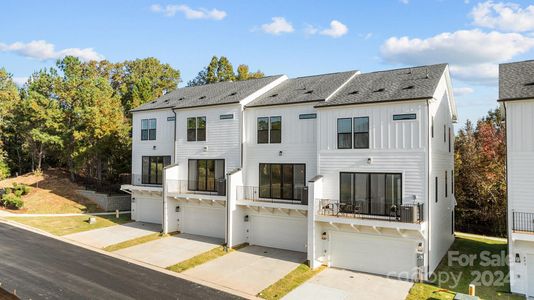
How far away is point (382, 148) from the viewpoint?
1636 cm

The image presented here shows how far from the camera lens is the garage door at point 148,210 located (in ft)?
84.7

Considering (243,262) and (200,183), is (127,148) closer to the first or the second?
(200,183)

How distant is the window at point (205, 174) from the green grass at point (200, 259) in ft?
12.1

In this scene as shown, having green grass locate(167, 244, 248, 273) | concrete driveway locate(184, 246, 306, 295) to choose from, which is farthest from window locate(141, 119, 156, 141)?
concrete driveway locate(184, 246, 306, 295)

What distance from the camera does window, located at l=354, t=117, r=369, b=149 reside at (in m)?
16.8

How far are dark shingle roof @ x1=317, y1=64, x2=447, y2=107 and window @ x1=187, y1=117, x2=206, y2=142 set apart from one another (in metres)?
8.16

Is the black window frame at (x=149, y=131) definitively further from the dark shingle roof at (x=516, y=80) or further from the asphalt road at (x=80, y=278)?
the dark shingle roof at (x=516, y=80)

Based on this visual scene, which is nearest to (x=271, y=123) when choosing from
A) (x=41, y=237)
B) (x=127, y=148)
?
(x=41, y=237)

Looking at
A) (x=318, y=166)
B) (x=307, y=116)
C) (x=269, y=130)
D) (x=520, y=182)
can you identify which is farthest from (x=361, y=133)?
(x=520, y=182)

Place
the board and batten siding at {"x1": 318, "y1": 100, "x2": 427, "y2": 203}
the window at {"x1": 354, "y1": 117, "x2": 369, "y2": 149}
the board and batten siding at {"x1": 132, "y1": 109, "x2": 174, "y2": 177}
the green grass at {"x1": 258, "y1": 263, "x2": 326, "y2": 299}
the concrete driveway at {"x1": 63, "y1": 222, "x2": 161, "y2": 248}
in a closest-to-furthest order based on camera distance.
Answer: the green grass at {"x1": 258, "y1": 263, "x2": 326, "y2": 299} → the board and batten siding at {"x1": 318, "y1": 100, "x2": 427, "y2": 203} → the window at {"x1": 354, "y1": 117, "x2": 369, "y2": 149} → the concrete driveway at {"x1": 63, "y1": 222, "x2": 161, "y2": 248} → the board and batten siding at {"x1": 132, "y1": 109, "x2": 174, "y2": 177}

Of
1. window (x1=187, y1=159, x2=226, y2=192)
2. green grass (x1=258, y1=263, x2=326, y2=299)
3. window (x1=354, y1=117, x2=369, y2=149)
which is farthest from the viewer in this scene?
window (x1=187, y1=159, x2=226, y2=192)

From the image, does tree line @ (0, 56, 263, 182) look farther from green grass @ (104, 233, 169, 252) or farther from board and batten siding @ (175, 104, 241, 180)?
green grass @ (104, 233, 169, 252)

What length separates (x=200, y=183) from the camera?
74.4 ft

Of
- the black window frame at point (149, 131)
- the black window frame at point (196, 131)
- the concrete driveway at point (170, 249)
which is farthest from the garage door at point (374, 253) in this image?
the black window frame at point (149, 131)
